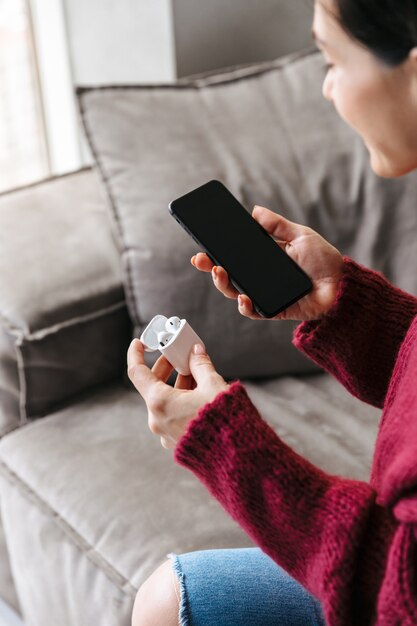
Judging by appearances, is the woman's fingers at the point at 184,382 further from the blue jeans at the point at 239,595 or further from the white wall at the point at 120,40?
the white wall at the point at 120,40

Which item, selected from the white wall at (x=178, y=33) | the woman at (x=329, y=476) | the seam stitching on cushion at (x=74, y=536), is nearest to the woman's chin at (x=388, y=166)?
the woman at (x=329, y=476)

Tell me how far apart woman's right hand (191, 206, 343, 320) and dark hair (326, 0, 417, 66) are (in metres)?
0.25

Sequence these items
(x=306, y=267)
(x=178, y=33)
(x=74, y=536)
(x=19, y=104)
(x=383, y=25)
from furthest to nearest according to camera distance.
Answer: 1. (x=19, y=104)
2. (x=178, y=33)
3. (x=74, y=536)
4. (x=306, y=267)
5. (x=383, y=25)

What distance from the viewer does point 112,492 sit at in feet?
3.44

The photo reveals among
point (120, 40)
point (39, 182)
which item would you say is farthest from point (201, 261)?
point (120, 40)

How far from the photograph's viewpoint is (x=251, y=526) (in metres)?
0.71

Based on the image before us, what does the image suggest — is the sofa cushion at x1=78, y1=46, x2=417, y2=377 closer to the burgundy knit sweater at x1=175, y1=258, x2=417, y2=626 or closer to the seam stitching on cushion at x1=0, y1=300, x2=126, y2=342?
the seam stitching on cushion at x1=0, y1=300, x2=126, y2=342

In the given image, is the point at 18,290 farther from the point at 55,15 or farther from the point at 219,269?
the point at 55,15

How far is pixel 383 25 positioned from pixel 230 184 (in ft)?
1.93

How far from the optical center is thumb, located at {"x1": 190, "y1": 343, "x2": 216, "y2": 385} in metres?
0.78

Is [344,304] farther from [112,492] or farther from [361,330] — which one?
[112,492]

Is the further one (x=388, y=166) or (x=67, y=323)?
(x=67, y=323)

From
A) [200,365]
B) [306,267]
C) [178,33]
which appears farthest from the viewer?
[178,33]

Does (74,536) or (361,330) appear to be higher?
(361,330)
